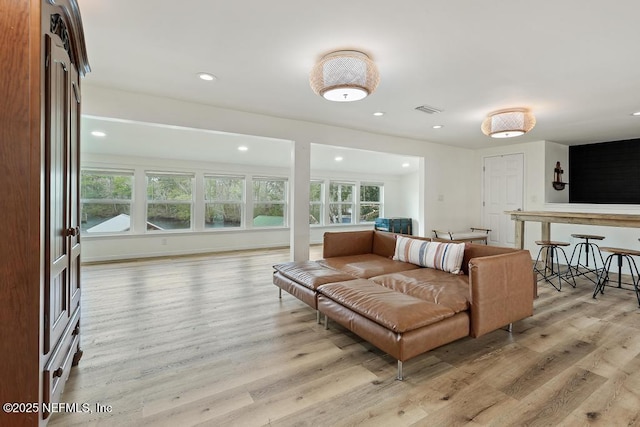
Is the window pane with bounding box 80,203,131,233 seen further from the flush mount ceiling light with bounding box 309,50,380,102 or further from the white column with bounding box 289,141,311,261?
the flush mount ceiling light with bounding box 309,50,380,102

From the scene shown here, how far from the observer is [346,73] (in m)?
2.24

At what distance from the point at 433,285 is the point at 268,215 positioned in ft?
18.1

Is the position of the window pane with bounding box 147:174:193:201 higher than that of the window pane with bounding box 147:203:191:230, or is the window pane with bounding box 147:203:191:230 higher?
the window pane with bounding box 147:174:193:201

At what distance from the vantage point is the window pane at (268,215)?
7328 millimetres

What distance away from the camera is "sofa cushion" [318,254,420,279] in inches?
122

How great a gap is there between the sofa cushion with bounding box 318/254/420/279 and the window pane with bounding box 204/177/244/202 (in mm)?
4089

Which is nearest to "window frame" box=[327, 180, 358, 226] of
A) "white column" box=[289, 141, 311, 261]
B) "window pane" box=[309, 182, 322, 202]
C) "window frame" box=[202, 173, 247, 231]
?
"window pane" box=[309, 182, 322, 202]

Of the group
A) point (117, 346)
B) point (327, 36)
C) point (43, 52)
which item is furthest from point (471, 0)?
point (117, 346)

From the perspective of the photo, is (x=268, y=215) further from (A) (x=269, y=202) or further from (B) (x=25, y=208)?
(B) (x=25, y=208)

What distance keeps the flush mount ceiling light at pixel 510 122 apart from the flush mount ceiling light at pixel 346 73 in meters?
2.12

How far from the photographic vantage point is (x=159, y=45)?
7.34ft

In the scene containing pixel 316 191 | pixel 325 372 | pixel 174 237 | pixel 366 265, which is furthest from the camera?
pixel 316 191

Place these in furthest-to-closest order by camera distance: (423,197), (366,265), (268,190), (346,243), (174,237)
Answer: (268,190) → (174,237) → (423,197) → (346,243) → (366,265)

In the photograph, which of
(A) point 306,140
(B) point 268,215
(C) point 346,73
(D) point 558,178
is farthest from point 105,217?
(D) point 558,178
